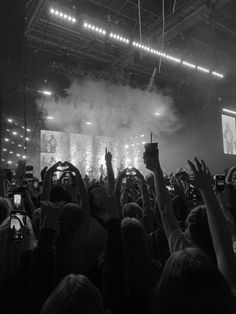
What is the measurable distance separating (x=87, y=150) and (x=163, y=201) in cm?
1621

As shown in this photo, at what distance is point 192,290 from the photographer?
83 cm

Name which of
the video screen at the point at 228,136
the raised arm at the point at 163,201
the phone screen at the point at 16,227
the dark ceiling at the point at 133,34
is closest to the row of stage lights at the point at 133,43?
the dark ceiling at the point at 133,34

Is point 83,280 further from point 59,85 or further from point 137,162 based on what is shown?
point 137,162

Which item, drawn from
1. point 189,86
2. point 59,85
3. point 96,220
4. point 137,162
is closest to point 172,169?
point 137,162

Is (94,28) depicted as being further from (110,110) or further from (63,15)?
(110,110)

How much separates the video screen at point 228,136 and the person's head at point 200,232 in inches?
647

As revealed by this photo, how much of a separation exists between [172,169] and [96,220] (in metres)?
17.0

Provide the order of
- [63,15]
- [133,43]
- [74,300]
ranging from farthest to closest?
[133,43] → [63,15] → [74,300]

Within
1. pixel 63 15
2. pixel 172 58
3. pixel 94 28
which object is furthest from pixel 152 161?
pixel 172 58

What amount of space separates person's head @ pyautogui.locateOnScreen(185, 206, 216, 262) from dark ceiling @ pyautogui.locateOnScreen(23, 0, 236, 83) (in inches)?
338

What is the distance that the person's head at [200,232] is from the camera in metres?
1.59

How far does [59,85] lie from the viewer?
14680 millimetres

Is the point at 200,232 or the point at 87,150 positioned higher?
the point at 87,150

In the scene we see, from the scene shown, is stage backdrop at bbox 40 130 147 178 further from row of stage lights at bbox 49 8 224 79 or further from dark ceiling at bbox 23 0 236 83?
row of stage lights at bbox 49 8 224 79
